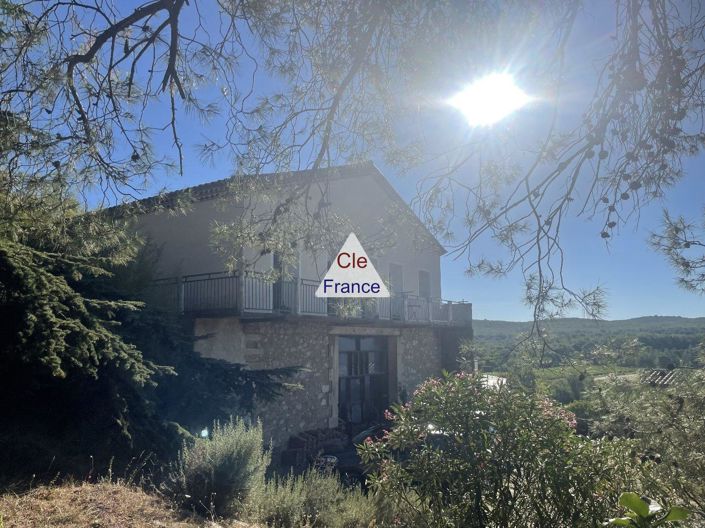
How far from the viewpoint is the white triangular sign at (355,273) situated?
16.9 ft

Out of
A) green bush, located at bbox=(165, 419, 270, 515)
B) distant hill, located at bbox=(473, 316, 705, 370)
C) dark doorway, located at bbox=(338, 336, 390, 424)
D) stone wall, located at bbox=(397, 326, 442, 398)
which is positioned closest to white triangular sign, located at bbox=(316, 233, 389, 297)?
distant hill, located at bbox=(473, 316, 705, 370)

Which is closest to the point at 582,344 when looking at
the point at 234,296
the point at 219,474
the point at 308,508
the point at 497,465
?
the point at 497,465

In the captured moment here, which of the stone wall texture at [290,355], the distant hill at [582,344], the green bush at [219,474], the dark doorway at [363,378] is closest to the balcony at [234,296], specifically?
the stone wall texture at [290,355]

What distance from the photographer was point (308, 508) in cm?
595

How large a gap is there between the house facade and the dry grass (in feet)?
13.0

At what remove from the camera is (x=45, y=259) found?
23.2 ft

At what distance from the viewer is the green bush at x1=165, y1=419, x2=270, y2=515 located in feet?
18.6

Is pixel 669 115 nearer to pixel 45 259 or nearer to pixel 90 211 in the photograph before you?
pixel 90 211

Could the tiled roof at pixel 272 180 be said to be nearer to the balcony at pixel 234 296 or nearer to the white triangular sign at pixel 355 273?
the white triangular sign at pixel 355 273

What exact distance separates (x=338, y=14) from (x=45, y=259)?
16.7 feet

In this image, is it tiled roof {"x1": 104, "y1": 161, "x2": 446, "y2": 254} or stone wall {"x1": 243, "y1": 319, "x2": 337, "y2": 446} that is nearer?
tiled roof {"x1": 104, "y1": 161, "x2": 446, "y2": 254}

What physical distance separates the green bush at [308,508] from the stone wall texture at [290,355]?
441cm

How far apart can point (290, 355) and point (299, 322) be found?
0.84 meters

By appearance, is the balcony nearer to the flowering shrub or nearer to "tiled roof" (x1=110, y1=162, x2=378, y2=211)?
"tiled roof" (x1=110, y1=162, x2=378, y2=211)
